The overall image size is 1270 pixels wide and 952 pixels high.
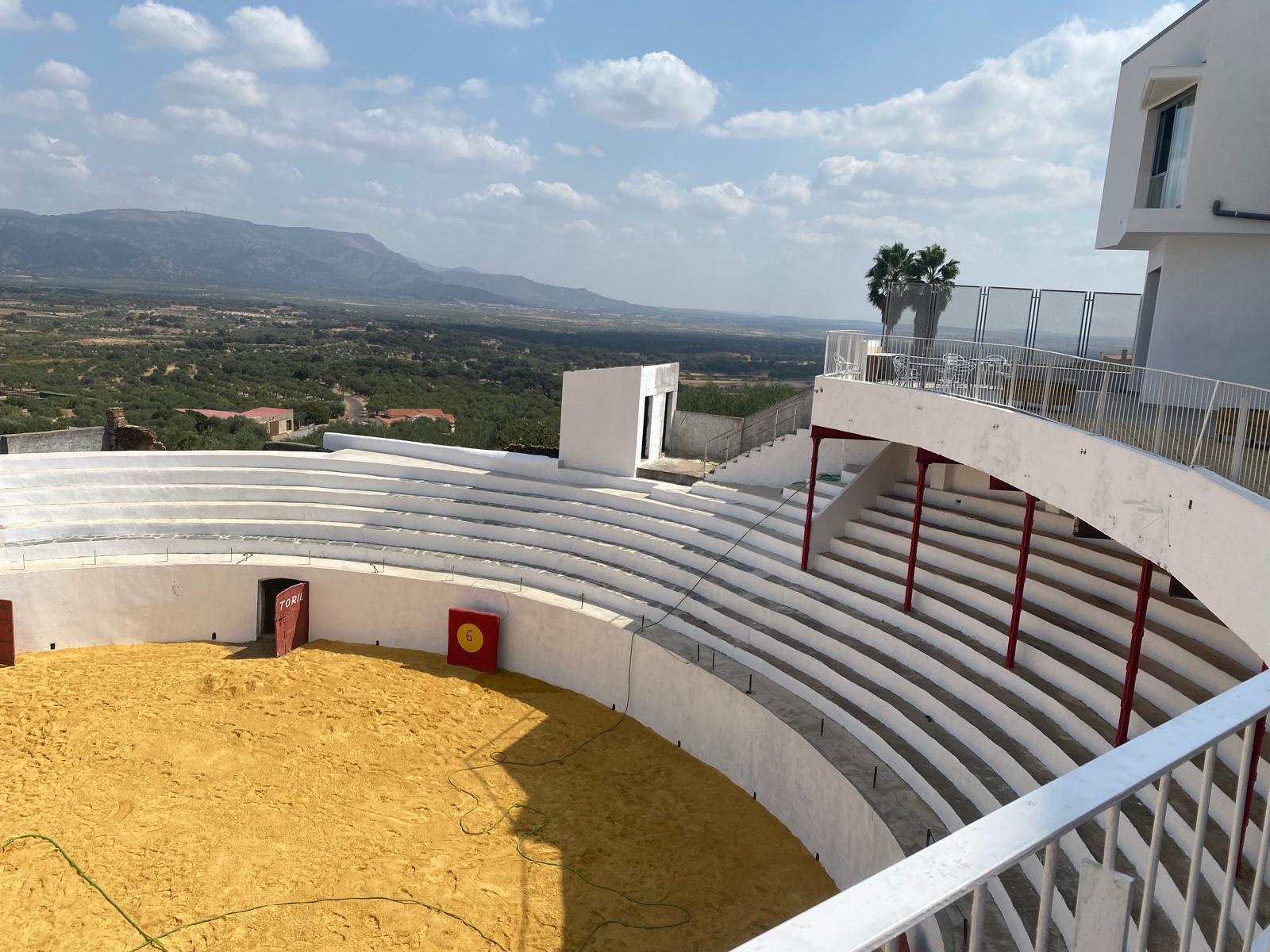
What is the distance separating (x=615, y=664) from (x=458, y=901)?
21.8 feet

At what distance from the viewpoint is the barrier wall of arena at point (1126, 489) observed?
721 centimetres

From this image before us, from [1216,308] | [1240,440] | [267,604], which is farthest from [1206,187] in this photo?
[267,604]

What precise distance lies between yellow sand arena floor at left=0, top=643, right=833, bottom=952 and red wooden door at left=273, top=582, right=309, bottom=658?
1271 millimetres

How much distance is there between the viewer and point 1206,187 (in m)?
14.9

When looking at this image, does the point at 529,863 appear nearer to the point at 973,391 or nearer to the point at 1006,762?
the point at 1006,762

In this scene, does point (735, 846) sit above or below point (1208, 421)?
below

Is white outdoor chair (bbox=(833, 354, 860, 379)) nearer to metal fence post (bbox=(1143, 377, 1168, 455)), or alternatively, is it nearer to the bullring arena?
the bullring arena

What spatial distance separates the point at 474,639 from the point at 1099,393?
13981 mm

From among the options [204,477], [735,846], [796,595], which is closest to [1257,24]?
[796,595]

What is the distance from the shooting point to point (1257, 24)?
14.3 metres

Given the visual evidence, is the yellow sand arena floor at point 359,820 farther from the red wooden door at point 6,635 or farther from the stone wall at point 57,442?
the stone wall at point 57,442

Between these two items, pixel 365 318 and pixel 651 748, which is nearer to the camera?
pixel 651 748

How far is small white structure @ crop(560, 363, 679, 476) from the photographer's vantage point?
24500mm

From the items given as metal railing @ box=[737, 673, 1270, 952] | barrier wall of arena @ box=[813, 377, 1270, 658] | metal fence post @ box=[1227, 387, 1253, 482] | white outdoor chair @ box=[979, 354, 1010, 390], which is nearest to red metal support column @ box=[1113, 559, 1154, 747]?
barrier wall of arena @ box=[813, 377, 1270, 658]
